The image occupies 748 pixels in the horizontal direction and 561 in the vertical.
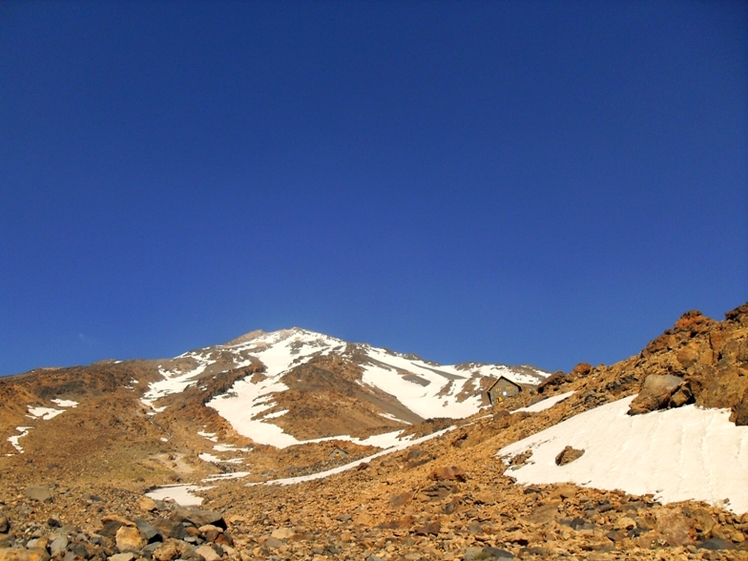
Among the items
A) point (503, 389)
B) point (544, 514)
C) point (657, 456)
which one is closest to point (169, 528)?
point (544, 514)

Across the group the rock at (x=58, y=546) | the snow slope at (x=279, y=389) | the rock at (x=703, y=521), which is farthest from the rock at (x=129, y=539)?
the snow slope at (x=279, y=389)

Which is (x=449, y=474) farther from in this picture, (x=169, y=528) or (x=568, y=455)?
(x=169, y=528)

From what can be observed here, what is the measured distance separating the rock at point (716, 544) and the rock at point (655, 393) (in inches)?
317

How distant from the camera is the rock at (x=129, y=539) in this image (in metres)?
8.93

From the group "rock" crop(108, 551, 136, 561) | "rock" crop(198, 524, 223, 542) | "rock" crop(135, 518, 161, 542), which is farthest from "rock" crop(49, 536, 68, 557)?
"rock" crop(198, 524, 223, 542)

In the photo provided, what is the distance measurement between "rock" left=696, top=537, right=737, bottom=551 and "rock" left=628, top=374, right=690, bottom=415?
806 centimetres

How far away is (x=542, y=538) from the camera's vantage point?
11219 millimetres

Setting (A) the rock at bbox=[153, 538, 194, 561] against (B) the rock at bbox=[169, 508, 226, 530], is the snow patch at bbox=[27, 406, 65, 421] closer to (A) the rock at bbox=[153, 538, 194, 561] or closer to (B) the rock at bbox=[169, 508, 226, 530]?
(B) the rock at bbox=[169, 508, 226, 530]

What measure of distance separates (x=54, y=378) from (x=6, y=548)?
364 feet

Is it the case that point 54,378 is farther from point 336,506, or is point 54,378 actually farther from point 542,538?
point 542,538

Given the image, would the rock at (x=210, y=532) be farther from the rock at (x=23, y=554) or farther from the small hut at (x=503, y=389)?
the small hut at (x=503, y=389)

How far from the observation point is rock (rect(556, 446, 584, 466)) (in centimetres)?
1660

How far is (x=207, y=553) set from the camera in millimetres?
9219

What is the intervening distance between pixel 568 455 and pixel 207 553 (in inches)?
500
